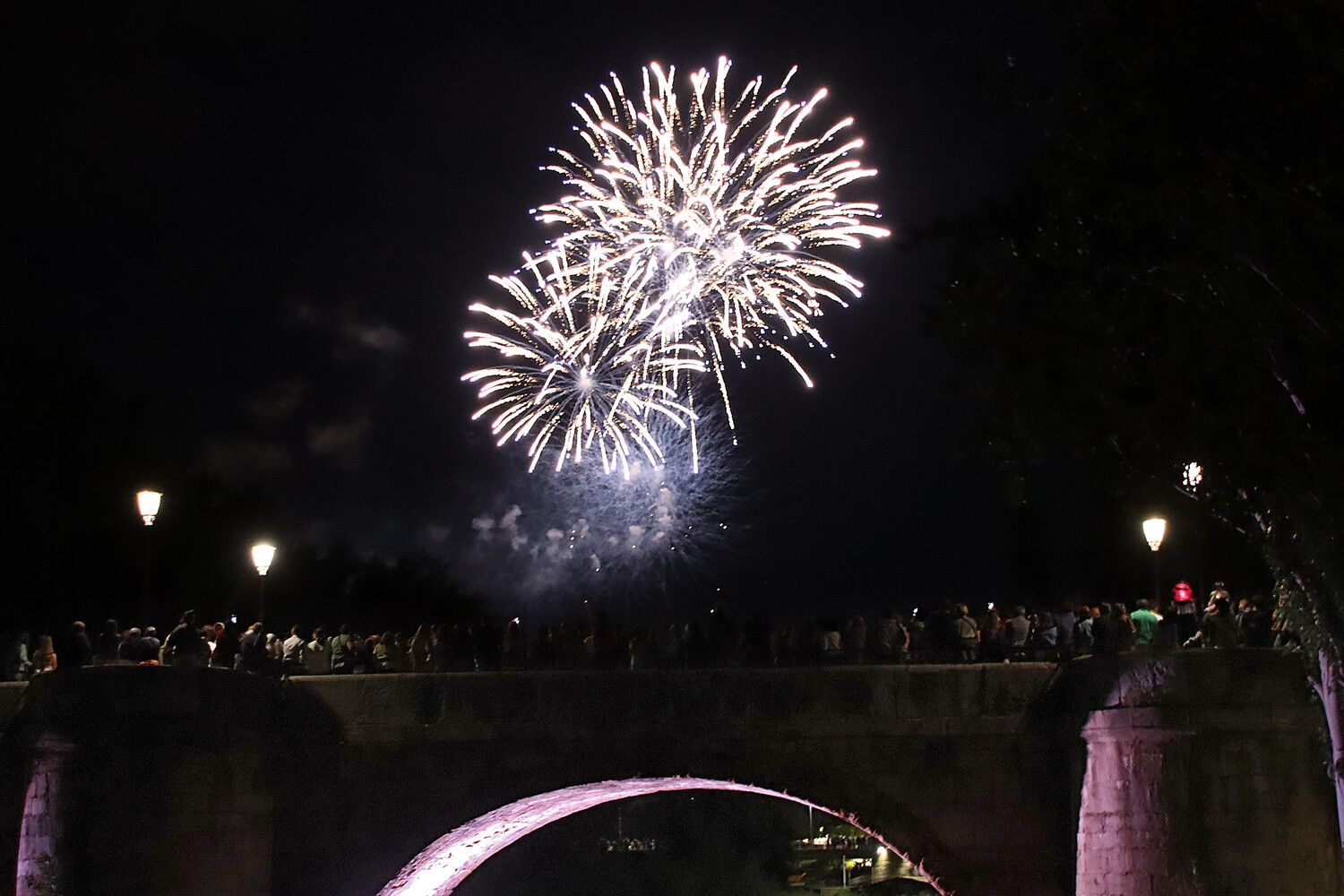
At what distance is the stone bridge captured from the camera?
17094 millimetres

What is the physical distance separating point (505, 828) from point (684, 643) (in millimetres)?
5347

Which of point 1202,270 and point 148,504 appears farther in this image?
point 148,504

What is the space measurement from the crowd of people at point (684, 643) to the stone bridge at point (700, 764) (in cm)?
39

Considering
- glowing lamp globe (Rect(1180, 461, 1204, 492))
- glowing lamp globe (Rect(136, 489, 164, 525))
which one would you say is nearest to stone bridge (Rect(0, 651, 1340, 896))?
glowing lamp globe (Rect(136, 489, 164, 525))

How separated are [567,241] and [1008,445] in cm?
670

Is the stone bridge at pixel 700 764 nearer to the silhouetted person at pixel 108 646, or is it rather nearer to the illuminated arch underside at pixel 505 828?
the illuminated arch underside at pixel 505 828

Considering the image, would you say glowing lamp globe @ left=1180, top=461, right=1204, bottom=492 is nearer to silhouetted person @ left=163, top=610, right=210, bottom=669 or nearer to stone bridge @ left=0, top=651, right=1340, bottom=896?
stone bridge @ left=0, top=651, right=1340, bottom=896

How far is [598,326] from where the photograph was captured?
2059 cm

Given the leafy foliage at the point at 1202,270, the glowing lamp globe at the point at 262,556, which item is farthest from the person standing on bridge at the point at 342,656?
the leafy foliage at the point at 1202,270

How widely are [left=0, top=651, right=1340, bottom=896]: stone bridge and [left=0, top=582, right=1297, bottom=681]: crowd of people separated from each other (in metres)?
0.39

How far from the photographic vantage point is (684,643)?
19484mm

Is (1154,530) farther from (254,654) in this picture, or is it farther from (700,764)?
(254,654)

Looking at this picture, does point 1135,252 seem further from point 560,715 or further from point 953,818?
point 560,715

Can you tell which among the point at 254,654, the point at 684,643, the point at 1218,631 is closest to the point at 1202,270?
the point at 1218,631
